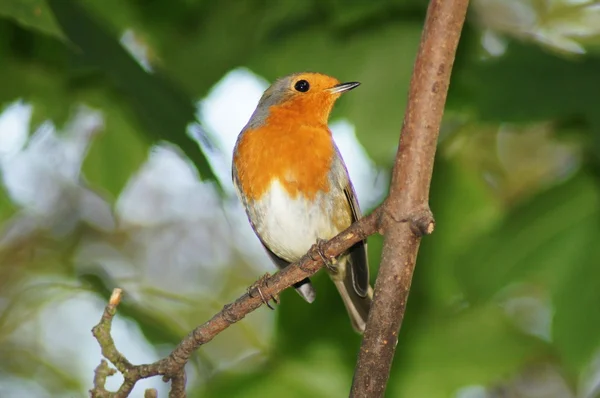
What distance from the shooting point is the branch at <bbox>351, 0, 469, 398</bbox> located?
2668mm

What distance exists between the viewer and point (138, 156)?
5.46 meters

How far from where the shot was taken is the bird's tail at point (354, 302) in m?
5.47

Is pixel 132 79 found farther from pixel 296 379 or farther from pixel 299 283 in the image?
pixel 296 379

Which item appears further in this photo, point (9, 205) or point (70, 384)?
point (70, 384)

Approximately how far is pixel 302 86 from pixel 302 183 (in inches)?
37.6

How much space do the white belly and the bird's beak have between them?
745mm

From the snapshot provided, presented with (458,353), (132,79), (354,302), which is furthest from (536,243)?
(132,79)

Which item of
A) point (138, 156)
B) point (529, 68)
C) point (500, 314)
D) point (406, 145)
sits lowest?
point (406, 145)

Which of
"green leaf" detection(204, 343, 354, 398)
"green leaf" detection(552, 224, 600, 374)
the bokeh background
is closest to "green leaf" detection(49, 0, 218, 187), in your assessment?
the bokeh background

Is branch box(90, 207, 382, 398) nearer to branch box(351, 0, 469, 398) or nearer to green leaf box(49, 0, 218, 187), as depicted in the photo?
branch box(351, 0, 469, 398)

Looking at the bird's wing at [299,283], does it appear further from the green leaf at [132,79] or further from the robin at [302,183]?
the green leaf at [132,79]

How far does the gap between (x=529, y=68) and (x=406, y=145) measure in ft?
7.60

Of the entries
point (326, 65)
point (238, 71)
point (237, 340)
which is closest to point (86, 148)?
point (238, 71)

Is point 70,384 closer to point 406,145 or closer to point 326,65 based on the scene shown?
point 326,65
